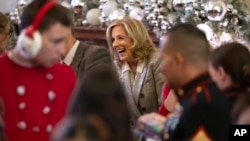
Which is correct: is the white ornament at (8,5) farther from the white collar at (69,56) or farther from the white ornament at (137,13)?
the white collar at (69,56)

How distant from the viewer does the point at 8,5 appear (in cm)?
402

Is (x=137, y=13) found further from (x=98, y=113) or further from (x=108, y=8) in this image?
(x=98, y=113)

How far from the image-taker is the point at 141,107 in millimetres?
3143

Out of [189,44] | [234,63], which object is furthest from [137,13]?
[189,44]

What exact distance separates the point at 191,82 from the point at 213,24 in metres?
2.74

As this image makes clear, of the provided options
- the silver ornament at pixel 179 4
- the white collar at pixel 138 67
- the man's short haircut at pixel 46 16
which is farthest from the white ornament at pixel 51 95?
the silver ornament at pixel 179 4

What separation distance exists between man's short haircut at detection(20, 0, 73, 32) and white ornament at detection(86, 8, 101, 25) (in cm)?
267

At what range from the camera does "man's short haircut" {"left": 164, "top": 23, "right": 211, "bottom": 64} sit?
1838 millimetres

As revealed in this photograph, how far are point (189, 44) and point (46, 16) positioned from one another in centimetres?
50

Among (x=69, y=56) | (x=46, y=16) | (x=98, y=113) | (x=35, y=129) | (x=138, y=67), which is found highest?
(x=46, y=16)

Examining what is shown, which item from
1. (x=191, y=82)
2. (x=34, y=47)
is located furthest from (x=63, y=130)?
(x=191, y=82)

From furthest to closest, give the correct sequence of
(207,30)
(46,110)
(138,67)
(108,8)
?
(108,8) → (207,30) → (138,67) → (46,110)

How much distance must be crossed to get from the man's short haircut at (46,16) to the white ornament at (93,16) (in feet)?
8.77

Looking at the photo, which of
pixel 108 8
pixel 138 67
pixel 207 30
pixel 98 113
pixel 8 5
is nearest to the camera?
pixel 98 113
